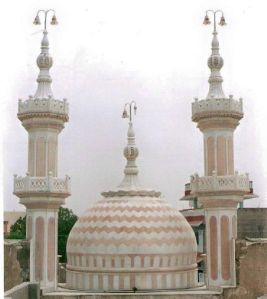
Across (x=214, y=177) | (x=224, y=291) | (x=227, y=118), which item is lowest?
(x=224, y=291)

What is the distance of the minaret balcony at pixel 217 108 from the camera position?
22547 millimetres

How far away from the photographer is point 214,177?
2209 cm

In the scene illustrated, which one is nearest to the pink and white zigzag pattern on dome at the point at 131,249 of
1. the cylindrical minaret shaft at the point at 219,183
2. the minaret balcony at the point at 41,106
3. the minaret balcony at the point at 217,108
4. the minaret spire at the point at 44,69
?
the cylindrical minaret shaft at the point at 219,183

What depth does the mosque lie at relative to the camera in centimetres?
2170

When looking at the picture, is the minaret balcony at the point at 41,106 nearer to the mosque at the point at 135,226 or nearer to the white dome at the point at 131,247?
the mosque at the point at 135,226

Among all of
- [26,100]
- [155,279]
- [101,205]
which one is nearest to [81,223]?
[101,205]

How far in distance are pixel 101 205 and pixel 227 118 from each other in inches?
263

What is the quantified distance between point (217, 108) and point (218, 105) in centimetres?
15

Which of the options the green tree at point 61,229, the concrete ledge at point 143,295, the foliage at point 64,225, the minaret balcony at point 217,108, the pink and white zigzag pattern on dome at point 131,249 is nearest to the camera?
the concrete ledge at point 143,295

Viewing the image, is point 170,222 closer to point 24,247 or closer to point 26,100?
point 24,247

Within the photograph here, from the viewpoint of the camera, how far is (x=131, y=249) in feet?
71.4

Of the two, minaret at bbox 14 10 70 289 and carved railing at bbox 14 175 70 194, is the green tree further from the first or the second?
carved railing at bbox 14 175 70 194

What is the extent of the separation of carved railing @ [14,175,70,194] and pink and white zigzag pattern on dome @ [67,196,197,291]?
214 cm

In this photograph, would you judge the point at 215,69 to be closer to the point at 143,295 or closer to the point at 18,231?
the point at 143,295
